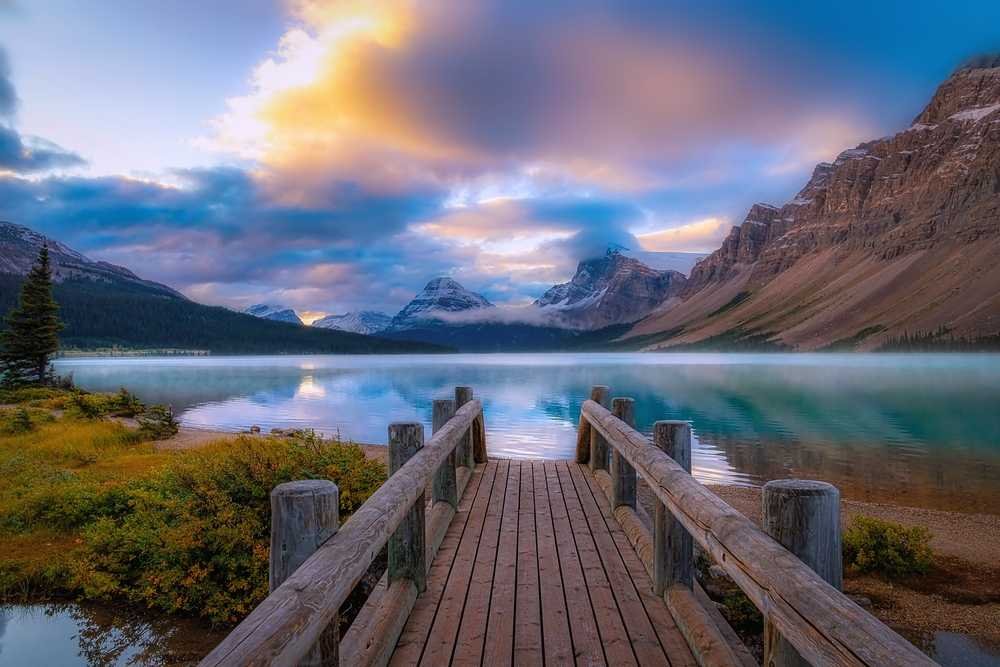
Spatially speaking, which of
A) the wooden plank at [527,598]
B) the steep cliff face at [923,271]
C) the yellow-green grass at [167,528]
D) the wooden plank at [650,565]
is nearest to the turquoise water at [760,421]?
the wooden plank at [650,565]

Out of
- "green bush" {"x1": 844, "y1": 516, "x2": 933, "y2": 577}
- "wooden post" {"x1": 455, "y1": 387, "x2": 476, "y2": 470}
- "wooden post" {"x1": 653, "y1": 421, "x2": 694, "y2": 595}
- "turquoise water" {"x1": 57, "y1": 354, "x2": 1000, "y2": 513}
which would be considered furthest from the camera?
"turquoise water" {"x1": 57, "y1": 354, "x2": 1000, "y2": 513}

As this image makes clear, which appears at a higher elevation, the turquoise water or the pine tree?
the pine tree

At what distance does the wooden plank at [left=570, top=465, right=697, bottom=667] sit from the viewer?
3.53m

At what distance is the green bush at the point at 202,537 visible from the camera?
20.8ft

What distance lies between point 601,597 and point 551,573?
2.00 ft

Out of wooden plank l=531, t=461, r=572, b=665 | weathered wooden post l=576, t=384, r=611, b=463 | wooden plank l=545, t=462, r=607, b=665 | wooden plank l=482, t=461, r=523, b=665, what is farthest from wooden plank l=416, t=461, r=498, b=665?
weathered wooden post l=576, t=384, r=611, b=463

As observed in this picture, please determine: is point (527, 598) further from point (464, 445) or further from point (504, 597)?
point (464, 445)

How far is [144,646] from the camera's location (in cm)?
585

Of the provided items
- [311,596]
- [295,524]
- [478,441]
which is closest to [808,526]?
[311,596]

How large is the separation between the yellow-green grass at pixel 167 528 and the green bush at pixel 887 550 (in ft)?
22.3

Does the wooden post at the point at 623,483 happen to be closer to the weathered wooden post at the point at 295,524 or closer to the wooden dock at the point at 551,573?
the wooden dock at the point at 551,573

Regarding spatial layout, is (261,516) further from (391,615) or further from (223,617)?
(391,615)

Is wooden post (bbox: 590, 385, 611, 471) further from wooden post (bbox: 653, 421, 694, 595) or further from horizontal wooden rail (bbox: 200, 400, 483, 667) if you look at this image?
horizontal wooden rail (bbox: 200, 400, 483, 667)

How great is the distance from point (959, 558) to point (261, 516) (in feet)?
32.2
